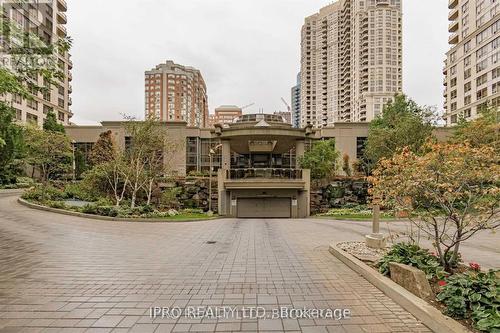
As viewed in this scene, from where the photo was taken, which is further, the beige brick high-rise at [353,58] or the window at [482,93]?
the beige brick high-rise at [353,58]

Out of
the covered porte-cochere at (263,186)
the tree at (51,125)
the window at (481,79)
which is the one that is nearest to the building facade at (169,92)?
the tree at (51,125)

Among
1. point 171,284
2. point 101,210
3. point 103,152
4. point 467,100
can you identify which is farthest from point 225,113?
point 171,284

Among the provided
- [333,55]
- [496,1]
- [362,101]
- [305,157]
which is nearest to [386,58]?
[362,101]

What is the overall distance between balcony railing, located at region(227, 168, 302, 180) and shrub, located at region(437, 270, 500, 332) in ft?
57.3

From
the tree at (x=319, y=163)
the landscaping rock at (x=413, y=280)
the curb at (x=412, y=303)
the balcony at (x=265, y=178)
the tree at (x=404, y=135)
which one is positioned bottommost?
the curb at (x=412, y=303)

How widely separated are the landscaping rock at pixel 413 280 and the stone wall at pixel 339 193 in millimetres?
19329

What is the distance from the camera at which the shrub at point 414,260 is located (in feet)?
17.1

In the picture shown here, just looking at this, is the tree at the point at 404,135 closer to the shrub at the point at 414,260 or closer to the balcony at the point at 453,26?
the shrub at the point at 414,260

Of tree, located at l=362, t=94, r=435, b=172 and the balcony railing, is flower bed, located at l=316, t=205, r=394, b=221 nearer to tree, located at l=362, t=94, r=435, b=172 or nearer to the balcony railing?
the balcony railing

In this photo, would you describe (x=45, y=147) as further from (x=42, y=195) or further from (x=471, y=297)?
(x=471, y=297)

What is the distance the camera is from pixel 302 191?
22031mm

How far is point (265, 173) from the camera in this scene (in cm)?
2186

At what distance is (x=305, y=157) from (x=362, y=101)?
72629mm

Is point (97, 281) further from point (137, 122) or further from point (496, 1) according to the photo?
point (496, 1)
